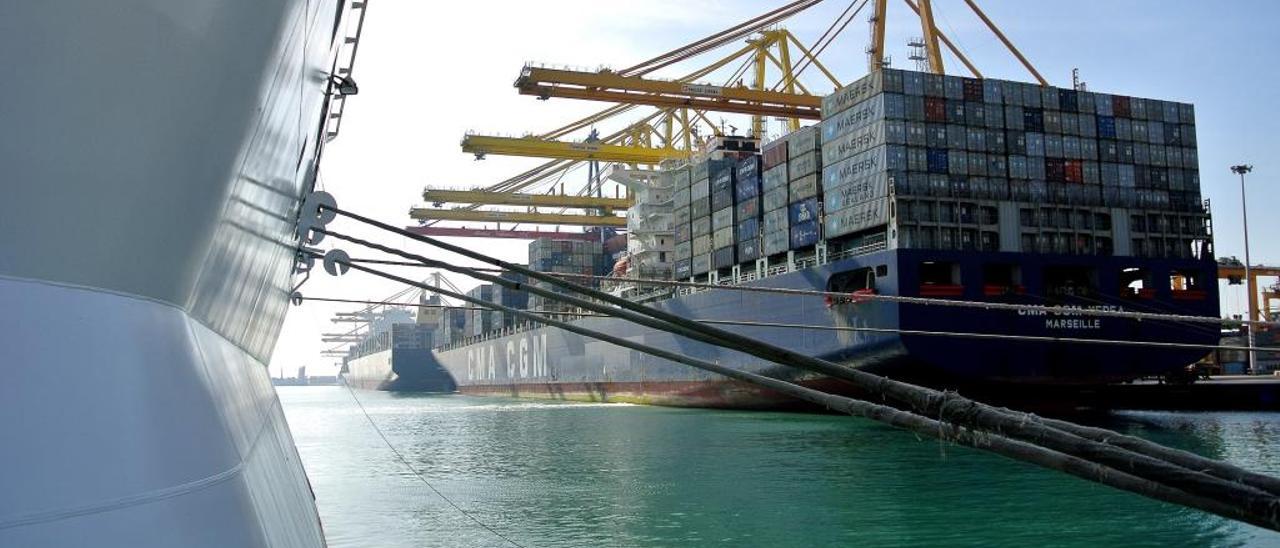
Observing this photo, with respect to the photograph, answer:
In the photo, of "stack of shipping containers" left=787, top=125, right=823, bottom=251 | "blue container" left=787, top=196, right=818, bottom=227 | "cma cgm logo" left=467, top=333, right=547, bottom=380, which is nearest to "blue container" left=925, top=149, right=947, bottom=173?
"stack of shipping containers" left=787, top=125, right=823, bottom=251

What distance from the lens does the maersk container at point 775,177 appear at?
33.8m

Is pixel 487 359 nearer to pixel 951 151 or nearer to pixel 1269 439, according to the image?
pixel 951 151

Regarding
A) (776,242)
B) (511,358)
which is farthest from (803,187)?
(511,358)

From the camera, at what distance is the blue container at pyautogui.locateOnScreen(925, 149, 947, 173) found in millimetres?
29047

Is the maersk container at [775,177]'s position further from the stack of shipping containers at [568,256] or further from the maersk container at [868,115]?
the stack of shipping containers at [568,256]

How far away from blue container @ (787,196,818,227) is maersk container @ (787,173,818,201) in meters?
0.19

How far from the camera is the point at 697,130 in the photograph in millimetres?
50469

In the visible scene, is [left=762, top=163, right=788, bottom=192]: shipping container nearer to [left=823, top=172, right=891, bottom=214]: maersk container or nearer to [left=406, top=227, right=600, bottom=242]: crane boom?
[left=823, top=172, right=891, bottom=214]: maersk container

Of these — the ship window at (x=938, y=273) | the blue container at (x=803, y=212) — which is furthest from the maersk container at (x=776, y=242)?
the ship window at (x=938, y=273)

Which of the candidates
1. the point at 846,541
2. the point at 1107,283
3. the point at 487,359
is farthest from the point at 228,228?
the point at 487,359

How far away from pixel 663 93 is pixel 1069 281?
50.9 feet

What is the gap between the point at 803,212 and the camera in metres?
32.2

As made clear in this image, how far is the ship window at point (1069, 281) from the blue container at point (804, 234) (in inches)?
281

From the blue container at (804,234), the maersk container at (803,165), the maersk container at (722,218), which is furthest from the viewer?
the maersk container at (722,218)
